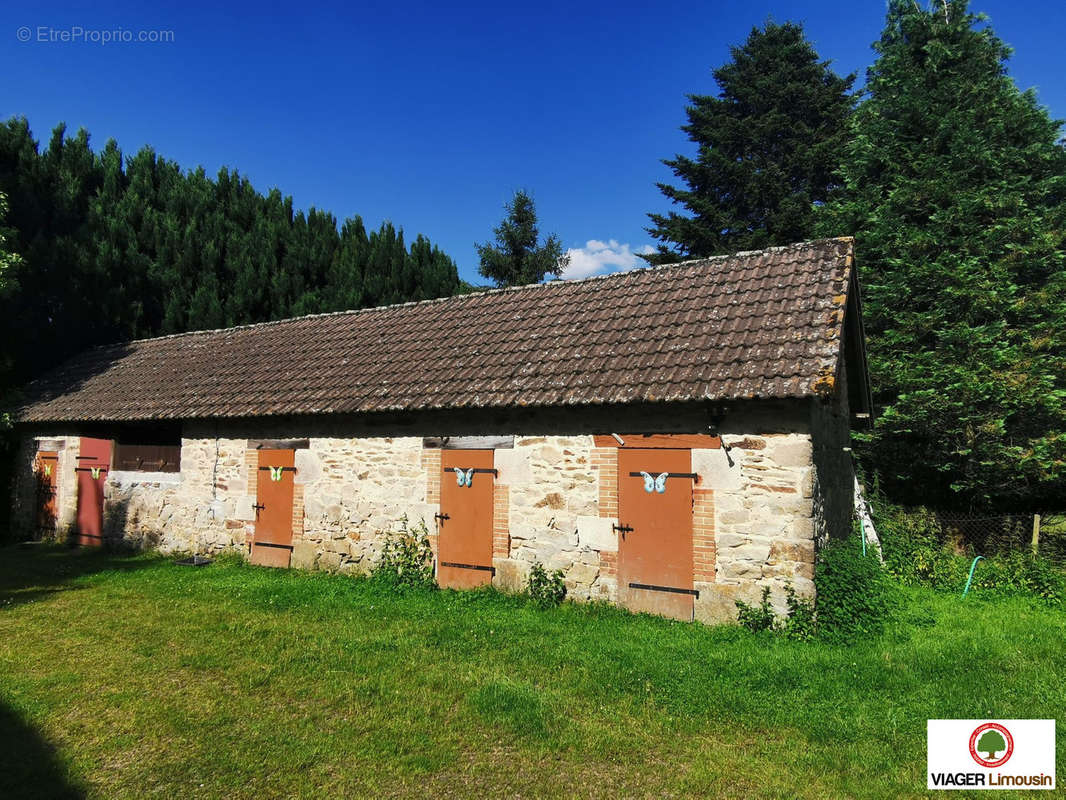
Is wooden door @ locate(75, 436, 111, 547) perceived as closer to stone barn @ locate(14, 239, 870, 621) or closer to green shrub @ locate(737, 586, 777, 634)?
stone barn @ locate(14, 239, 870, 621)

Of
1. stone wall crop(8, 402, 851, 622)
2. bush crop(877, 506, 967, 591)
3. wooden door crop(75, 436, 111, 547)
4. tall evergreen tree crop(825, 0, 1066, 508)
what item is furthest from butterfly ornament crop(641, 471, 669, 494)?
wooden door crop(75, 436, 111, 547)

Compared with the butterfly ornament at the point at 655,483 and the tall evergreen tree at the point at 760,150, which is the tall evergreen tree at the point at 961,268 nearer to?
the tall evergreen tree at the point at 760,150

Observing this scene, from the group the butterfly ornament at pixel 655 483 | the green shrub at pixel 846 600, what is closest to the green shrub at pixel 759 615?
the green shrub at pixel 846 600

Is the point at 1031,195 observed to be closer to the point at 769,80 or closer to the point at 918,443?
the point at 918,443

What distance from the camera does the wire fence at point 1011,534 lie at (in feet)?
30.9

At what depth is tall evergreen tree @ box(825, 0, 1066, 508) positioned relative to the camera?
12.6 m

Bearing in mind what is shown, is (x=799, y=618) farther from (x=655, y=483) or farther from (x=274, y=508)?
(x=274, y=508)

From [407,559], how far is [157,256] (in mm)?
16478

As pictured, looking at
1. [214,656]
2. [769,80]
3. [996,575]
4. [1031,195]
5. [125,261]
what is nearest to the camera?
[214,656]

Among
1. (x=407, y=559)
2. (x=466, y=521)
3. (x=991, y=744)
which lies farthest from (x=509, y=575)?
(x=991, y=744)

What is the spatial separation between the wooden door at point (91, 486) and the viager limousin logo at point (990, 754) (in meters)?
15.5

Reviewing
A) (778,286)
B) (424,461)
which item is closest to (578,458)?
(424,461)

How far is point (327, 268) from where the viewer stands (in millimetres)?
22406

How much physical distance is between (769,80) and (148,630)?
24.3 m
